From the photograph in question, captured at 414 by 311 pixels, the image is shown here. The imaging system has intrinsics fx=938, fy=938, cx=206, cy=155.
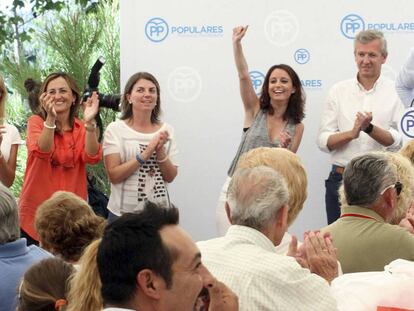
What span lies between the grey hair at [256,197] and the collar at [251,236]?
0.02 metres

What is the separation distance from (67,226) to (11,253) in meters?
0.43

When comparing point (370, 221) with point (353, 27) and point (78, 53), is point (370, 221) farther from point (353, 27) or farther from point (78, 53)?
point (78, 53)

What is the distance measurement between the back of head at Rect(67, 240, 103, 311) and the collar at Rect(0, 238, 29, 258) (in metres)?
1.12

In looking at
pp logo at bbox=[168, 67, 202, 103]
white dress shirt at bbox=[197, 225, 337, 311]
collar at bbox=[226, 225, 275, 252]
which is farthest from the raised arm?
white dress shirt at bbox=[197, 225, 337, 311]

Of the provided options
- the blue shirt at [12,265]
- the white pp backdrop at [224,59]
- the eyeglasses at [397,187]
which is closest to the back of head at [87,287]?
the blue shirt at [12,265]

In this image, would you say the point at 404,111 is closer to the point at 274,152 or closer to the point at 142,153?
the point at 142,153

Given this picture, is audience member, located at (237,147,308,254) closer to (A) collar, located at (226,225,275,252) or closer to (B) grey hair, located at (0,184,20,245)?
(A) collar, located at (226,225,275,252)

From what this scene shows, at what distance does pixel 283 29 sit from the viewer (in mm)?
7301

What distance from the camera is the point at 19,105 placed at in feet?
29.7

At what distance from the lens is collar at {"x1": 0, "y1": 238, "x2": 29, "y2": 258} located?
398 cm

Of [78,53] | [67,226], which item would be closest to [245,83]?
[78,53]

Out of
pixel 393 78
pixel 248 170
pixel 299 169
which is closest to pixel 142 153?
pixel 393 78

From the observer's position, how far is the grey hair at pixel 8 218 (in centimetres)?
399

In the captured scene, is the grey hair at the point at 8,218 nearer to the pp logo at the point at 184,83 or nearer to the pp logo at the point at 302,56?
the pp logo at the point at 184,83
